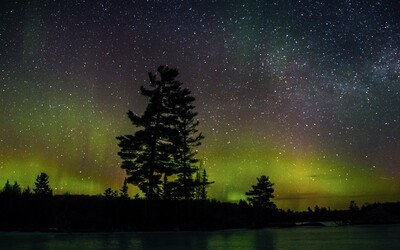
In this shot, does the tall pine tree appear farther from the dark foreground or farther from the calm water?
the calm water

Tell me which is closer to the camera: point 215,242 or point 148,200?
point 215,242

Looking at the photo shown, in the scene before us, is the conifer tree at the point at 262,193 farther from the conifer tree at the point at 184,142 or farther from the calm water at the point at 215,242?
the calm water at the point at 215,242

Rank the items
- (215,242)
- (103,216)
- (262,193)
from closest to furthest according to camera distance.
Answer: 1. (215,242)
2. (103,216)
3. (262,193)

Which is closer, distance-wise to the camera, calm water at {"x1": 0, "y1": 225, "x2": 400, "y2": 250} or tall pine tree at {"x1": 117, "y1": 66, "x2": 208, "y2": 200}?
calm water at {"x1": 0, "y1": 225, "x2": 400, "y2": 250}

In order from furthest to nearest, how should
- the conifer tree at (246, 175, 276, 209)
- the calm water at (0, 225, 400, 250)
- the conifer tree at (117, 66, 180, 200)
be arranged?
the conifer tree at (246, 175, 276, 209) < the conifer tree at (117, 66, 180, 200) < the calm water at (0, 225, 400, 250)

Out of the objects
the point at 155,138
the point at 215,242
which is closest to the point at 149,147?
the point at 155,138

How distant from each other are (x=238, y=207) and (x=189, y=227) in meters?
23.3

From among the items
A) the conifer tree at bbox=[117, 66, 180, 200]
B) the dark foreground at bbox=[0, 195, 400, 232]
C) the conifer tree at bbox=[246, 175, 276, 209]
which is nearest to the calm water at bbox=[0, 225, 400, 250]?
the dark foreground at bbox=[0, 195, 400, 232]

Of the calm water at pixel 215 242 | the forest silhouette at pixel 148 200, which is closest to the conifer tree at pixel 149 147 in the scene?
the forest silhouette at pixel 148 200

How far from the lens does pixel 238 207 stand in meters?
46.5

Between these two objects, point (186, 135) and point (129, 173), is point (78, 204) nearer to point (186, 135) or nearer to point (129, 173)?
point (129, 173)

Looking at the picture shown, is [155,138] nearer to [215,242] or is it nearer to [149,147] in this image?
[149,147]

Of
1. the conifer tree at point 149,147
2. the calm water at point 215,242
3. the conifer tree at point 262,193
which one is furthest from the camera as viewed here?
the conifer tree at point 262,193

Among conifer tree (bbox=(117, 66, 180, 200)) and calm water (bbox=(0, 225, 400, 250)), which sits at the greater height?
conifer tree (bbox=(117, 66, 180, 200))
